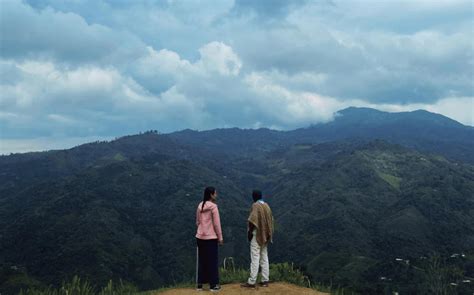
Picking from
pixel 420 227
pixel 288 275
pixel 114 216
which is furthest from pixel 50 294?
pixel 114 216

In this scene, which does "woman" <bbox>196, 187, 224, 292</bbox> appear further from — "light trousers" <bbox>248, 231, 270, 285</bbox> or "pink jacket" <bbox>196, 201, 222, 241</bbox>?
"light trousers" <bbox>248, 231, 270, 285</bbox>

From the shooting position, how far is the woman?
11398 millimetres

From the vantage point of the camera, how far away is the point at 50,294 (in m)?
10.8

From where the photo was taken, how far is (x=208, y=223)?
37.6 ft

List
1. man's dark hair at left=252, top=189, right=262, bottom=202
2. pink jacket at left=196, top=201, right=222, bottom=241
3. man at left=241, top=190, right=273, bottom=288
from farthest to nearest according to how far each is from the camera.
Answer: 1. man's dark hair at left=252, top=189, right=262, bottom=202
2. man at left=241, top=190, right=273, bottom=288
3. pink jacket at left=196, top=201, right=222, bottom=241

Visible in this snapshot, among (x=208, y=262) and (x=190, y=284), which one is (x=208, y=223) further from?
(x=190, y=284)

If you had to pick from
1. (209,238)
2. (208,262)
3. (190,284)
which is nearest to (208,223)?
(209,238)

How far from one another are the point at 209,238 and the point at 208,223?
0.36 meters

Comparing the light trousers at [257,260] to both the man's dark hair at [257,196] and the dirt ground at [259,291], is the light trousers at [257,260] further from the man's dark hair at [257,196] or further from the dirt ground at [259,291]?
the man's dark hair at [257,196]

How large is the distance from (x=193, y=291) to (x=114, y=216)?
584 ft

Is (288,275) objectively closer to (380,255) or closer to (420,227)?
(380,255)

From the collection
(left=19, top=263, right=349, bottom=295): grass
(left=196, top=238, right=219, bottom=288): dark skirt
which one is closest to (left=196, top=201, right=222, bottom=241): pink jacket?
(left=196, top=238, right=219, bottom=288): dark skirt

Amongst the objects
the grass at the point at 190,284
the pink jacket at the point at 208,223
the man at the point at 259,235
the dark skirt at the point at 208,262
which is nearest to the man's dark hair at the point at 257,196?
the man at the point at 259,235

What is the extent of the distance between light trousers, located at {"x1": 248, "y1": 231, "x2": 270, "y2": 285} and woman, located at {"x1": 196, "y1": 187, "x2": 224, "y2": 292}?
32.1 inches
